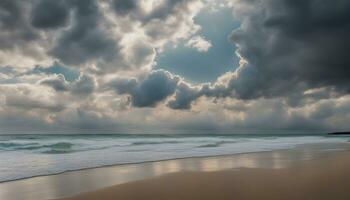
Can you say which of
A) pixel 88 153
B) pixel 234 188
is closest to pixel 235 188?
pixel 234 188

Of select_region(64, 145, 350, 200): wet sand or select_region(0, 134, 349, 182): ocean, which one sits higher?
select_region(64, 145, 350, 200): wet sand

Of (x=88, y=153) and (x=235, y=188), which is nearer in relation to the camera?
(x=235, y=188)

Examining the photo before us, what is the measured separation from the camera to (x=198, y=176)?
934cm

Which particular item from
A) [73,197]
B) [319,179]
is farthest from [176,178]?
[319,179]

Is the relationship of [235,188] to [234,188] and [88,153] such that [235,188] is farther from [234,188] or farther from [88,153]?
[88,153]

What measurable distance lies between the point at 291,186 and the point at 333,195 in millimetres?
1239

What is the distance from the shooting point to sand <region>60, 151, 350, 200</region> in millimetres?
6262

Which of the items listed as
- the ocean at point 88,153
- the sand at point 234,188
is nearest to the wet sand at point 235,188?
the sand at point 234,188

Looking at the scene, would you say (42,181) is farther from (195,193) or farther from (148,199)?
(195,193)

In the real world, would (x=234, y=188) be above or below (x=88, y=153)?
above

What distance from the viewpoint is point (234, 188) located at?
283 inches

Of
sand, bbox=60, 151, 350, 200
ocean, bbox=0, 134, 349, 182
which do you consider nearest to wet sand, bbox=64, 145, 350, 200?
sand, bbox=60, 151, 350, 200

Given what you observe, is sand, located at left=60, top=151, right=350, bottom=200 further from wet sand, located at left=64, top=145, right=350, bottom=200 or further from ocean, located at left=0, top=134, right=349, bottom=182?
ocean, located at left=0, top=134, right=349, bottom=182

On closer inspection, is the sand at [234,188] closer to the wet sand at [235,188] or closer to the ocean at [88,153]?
the wet sand at [235,188]
